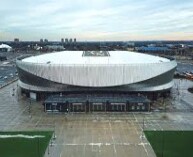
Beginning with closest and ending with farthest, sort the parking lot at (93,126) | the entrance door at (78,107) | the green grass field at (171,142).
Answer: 1. the green grass field at (171,142)
2. the parking lot at (93,126)
3. the entrance door at (78,107)

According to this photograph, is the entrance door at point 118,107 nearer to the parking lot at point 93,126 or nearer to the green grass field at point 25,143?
the parking lot at point 93,126

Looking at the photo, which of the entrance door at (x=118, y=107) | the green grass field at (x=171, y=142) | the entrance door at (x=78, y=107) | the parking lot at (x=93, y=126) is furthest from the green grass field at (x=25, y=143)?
the entrance door at (x=118, y=107)

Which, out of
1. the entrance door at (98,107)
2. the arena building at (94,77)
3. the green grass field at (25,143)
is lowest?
the green grass field at (25,143)

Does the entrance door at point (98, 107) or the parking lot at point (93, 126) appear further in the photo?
the entrance door at point (98, 107)

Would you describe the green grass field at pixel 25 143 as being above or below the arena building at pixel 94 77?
below

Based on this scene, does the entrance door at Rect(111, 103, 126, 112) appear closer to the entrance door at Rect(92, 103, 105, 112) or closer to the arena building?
the entrance door at Rect(92, 103, 105, 112)

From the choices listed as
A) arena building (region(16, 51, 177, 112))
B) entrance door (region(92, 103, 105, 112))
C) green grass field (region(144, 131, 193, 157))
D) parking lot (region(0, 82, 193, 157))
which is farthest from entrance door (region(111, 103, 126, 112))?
green grass field (region(144, 131, 193, 157))

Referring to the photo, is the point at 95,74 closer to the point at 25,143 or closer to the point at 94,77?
the point at 94,77
